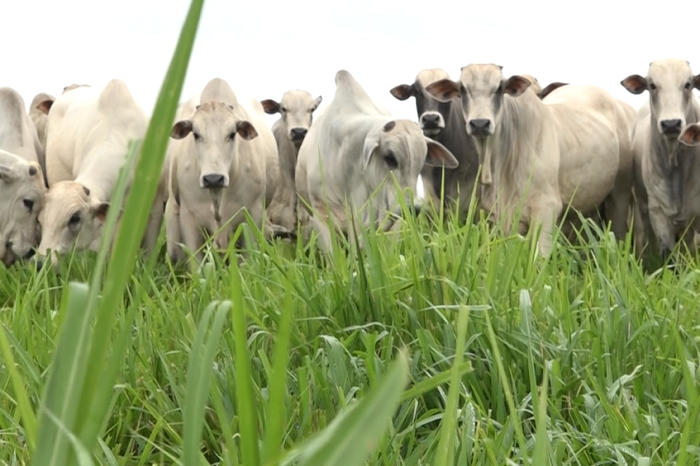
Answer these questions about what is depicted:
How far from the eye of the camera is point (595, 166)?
352 inches

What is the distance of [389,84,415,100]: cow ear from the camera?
895 cm

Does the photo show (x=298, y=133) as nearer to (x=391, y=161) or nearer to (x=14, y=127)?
(x=14, y=127)

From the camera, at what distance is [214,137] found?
7.48 m

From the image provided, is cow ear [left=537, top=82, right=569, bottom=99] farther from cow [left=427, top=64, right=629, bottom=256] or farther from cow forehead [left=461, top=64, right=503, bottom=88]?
cow forehead [left=461, top=64, right=503, bottom=88]

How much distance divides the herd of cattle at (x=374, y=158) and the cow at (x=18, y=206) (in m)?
0.01

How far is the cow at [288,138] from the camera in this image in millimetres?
10039

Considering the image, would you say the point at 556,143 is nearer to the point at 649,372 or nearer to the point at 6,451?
the point at 649,372

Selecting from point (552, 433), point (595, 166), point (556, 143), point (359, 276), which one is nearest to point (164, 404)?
point (359, 276)

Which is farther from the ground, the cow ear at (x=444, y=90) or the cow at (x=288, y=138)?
the cow ear at (x=444, y=90)

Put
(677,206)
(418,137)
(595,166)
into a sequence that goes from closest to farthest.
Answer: (418,137), (677,206), (595,166)

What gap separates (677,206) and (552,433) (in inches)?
257

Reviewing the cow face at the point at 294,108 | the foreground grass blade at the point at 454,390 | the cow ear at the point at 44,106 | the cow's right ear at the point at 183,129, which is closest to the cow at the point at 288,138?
the cow face at the point at 294,108

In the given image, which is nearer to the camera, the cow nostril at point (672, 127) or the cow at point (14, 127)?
the cow nostril at point (672, 127)

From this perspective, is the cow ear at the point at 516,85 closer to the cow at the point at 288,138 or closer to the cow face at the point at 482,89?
the cow face at the point at 482,89
